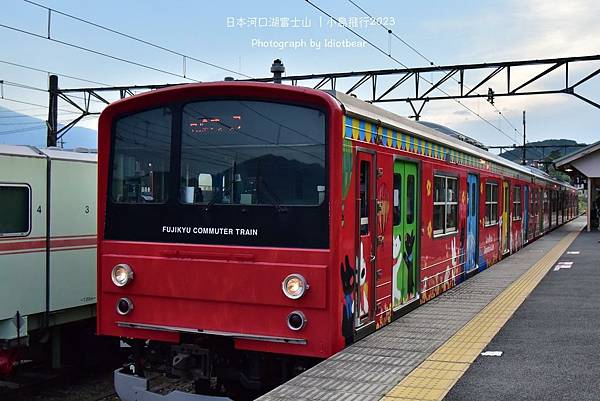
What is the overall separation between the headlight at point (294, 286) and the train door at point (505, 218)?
10.5 m

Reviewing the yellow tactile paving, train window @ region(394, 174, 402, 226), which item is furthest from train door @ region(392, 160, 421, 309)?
the yellow tactile paving

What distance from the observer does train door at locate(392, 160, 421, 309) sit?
7.19 metres

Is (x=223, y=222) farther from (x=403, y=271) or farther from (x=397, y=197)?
(x=403, y=271)

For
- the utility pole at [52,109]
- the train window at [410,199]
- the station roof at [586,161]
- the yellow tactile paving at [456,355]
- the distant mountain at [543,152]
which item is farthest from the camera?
the distant mountain at [543,152]

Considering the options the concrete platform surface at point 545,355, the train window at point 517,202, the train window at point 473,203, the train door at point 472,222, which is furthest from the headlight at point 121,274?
the train window at point 517,202

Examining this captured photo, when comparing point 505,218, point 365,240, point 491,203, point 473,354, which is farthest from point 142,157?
point 505,218

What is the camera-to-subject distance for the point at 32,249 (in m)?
7.65

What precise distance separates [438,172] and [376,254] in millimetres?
2643

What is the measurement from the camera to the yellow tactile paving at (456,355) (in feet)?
16.2

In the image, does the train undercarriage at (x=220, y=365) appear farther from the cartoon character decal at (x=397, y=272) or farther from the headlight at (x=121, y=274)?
the cartoon character decal at (x=397, y=272)

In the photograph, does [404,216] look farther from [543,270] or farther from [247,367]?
[543,270]

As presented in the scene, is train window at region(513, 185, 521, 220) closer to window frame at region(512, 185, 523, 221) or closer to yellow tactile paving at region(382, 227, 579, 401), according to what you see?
window frame at region(512, 185, 523, 221)

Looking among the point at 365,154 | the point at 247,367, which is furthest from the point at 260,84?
the point at 247,367

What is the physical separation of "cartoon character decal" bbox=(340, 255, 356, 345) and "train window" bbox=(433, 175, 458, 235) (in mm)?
3198
